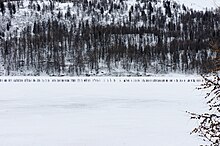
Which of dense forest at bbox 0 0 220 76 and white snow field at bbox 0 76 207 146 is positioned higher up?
dense forest at bbox 0 0 220 76

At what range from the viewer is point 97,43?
160 metres

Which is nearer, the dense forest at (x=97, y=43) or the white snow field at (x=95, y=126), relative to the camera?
the white snow field at (x=95, y=126)

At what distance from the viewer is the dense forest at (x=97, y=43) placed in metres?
144

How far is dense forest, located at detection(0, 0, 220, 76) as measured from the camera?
471 feet

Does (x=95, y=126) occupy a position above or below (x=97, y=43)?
below

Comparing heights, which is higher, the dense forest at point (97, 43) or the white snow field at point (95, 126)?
the dense forest at point (97, 43)

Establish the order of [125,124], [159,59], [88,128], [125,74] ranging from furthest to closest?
[159,59] → [125,74] → [125,124] → [88,128]

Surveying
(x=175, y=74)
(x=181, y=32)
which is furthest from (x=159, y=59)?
(x=181, y=32)

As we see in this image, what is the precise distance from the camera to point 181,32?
18500 cm

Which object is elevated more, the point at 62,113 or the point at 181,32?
the point at 181,32

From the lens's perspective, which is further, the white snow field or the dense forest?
the dense forest

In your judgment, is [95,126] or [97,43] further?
[97,43]

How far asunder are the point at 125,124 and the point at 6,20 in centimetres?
17768

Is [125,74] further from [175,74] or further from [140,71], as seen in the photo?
[175,74]
